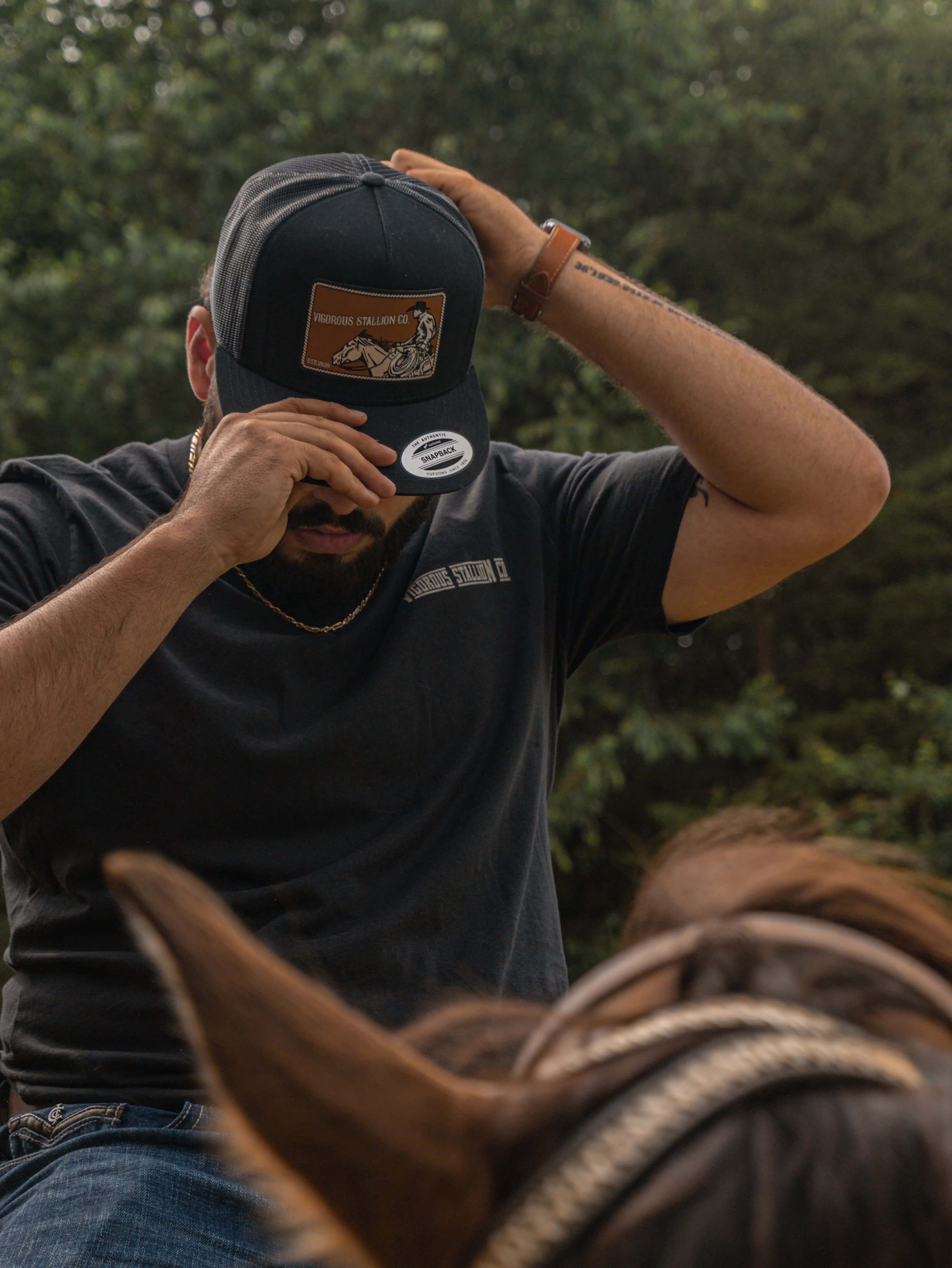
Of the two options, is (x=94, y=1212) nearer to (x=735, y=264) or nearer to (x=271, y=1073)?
(x=271, y=1073)

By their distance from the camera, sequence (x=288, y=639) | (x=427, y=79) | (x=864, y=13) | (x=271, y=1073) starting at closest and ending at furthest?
(x=271, y=1073), (x=288, y=639), (x=427, y=79), (x=864, y=13)

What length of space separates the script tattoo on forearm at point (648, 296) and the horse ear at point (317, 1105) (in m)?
1.84

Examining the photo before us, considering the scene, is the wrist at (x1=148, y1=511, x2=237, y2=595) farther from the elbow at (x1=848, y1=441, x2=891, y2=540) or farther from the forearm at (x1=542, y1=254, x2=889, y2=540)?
the elbow at (x1=848, y1=441, x2=891, y2=540)

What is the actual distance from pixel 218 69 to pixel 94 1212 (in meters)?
8.24

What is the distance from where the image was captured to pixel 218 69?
27.2 feet

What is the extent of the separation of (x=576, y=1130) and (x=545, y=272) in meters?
1.86

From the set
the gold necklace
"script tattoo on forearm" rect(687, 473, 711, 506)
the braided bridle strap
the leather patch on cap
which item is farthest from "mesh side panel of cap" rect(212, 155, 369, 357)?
the braided bridle strap

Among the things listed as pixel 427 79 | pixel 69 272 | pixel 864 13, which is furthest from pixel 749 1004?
pixel 864 13

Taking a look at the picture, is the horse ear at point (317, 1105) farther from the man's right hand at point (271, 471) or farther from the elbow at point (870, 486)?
the elbow at point (870, 486)

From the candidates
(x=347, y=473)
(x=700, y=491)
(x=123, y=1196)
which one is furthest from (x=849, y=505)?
(x=123, y=1196)

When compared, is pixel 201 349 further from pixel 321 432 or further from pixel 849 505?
pixel 849 505

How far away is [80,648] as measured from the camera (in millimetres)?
1659

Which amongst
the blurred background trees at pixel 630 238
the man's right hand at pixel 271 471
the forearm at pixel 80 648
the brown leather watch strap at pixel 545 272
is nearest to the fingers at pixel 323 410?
the man's right hand at pixel 271 471

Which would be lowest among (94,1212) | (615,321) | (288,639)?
(94,1212)
